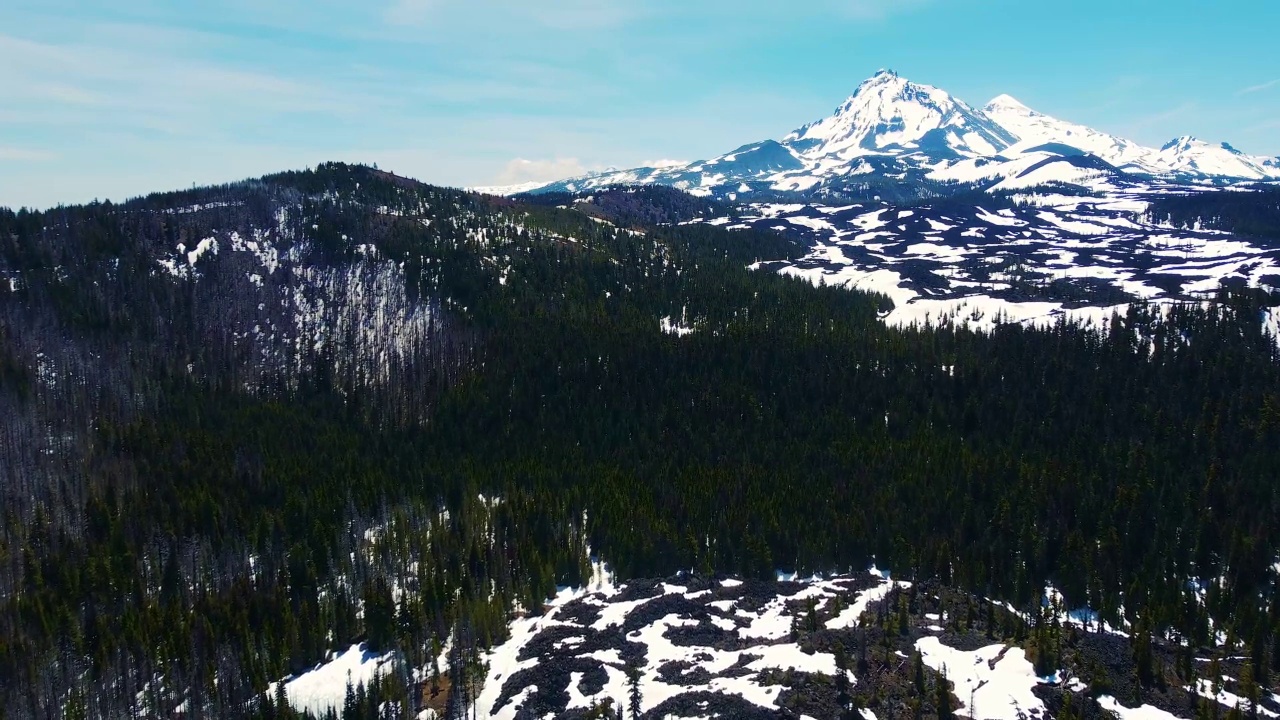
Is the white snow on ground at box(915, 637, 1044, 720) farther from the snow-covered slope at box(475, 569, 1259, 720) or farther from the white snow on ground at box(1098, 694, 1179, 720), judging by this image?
the white snow on ground at box(1098, 694, 1179, 720)

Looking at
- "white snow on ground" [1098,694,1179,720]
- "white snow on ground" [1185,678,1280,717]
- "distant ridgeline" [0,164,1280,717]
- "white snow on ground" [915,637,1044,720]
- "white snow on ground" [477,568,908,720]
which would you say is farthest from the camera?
"distant ridgeline" [0,164,1280,717]

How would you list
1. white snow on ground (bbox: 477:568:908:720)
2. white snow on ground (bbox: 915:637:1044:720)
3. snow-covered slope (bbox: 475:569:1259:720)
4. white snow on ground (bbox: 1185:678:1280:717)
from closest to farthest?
1. white snow on ground (bbox: 915:637:1044:720)
2. white snow on ground (bbox: 1185:678:1280:717)
3. snow-covered slope (bbox: 475:569:1259:720)
4. white snow on ground (bbox: 477:568:908:720)

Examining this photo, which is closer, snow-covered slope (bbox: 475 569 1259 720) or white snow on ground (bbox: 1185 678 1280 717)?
white snow on ground (bbox: 1185 678 1280 717)

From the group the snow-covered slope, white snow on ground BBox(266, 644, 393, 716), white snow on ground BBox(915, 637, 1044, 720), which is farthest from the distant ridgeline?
white snow on ground BBox(915, 637, 1044, 720)

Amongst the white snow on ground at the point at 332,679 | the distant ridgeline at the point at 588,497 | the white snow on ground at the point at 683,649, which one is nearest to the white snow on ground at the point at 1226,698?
the distant ridgeline at the point at 588,497

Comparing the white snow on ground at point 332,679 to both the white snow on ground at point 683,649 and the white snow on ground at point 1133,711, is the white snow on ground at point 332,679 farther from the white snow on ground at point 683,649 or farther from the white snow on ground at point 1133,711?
the white snow on ground at point 1133,711

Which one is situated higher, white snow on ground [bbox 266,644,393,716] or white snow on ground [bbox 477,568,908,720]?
white snow on ground [bbox 477,568,908,720]
